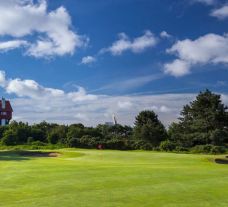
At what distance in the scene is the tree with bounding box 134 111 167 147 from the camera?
85.8m

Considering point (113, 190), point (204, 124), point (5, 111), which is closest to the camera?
point (113, 190)

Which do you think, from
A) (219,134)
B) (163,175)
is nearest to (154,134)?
(219,134)

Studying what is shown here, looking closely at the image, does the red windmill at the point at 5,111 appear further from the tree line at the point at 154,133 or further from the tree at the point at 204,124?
the tree at the point at 204,124

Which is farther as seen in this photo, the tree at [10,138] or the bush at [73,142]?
the tree at [10,138]

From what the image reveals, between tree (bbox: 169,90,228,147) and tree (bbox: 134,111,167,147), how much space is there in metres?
2.45

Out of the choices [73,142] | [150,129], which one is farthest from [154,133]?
[73,142]

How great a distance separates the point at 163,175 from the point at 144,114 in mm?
73007

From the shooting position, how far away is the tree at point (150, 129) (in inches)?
3376

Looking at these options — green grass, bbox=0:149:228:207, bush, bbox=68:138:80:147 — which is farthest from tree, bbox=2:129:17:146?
green grass, bbox=0:149:228:207

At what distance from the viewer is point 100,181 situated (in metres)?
17.8

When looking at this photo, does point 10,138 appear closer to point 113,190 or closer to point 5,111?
point 5,111

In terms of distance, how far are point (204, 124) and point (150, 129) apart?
35.2 ft

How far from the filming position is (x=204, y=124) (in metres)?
82.2

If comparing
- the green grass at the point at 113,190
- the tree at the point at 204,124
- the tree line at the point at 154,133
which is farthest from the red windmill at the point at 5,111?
the green grass at the point at 113,190
